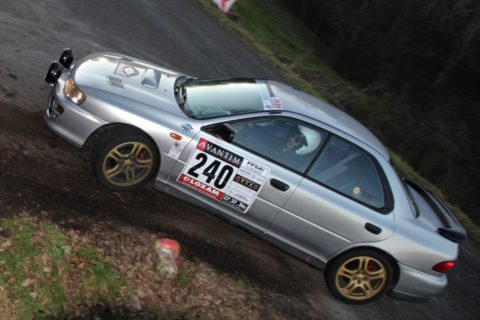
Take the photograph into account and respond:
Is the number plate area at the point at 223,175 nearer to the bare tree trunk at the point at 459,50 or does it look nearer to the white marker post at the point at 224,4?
the white marker post at the point at 224,4

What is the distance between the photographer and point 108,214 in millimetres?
5352

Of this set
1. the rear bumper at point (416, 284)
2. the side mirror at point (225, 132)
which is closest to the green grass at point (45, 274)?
the side mirror at point (225, 132)

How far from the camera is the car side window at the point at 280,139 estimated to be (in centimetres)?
554

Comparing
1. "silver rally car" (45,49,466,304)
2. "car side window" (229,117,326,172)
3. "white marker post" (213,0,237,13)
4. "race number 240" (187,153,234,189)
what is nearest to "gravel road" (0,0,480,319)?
"silver rally car" (45,49,466,304)

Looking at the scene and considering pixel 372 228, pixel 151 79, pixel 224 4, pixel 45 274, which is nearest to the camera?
pixel 45 274

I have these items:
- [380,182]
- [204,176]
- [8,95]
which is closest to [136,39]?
[8,95]

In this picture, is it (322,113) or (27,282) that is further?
(322,113)

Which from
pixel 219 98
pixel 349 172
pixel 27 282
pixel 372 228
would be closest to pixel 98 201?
pixel 27 282

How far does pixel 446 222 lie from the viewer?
6102 millimetres

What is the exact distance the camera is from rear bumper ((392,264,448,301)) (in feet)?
18.9

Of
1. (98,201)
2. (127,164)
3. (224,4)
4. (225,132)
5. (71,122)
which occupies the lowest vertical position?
(98,201)

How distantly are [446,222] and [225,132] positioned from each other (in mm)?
2862

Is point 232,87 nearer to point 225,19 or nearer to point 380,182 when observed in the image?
point 380,182

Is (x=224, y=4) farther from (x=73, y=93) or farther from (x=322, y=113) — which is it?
(x=73, y=93)
